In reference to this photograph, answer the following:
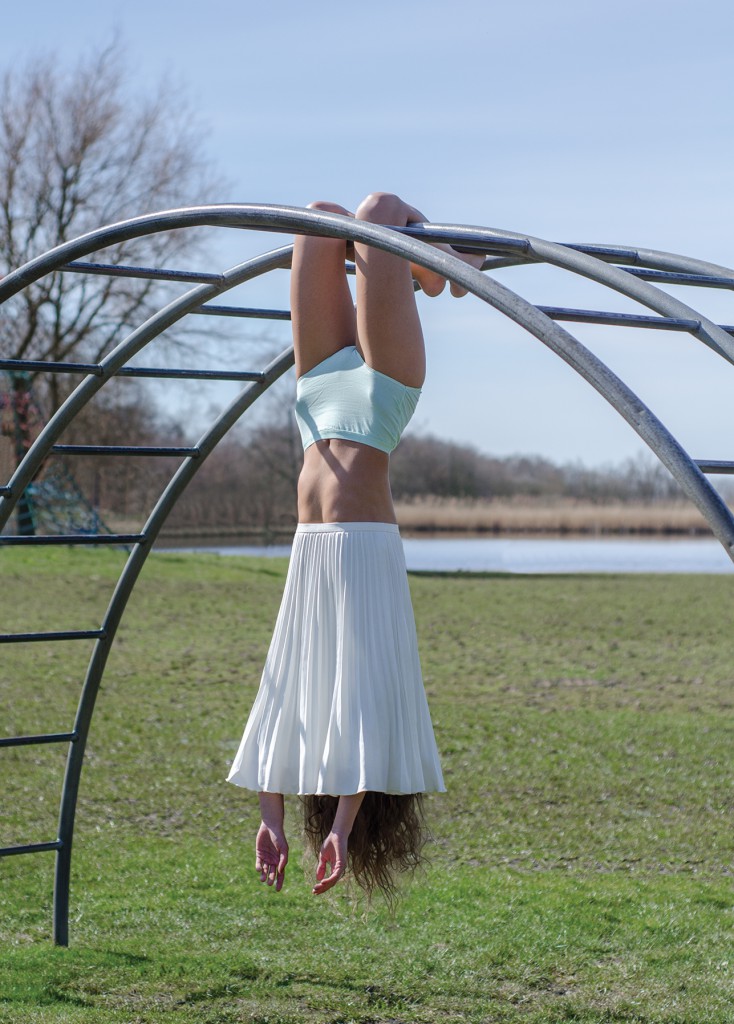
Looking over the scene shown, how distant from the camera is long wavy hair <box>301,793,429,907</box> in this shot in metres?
3.14

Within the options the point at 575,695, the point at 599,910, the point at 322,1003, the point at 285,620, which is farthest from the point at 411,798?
the point at 575,695

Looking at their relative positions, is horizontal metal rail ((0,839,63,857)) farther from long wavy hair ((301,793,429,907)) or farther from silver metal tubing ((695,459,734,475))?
silver metal tubing ((695,459,734,475))

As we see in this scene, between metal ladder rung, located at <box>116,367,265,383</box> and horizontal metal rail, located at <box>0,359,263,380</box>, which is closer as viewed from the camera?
horizontal metal rail, located at <box>0,359,263,380</box>

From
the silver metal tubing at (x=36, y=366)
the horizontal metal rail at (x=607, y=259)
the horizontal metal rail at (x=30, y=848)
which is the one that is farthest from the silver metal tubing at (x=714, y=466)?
the horizontal metal rail at (x=30, y=848)

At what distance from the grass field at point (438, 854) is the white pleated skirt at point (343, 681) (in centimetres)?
67

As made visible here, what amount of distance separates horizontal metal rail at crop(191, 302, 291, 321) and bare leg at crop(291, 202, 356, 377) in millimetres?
847

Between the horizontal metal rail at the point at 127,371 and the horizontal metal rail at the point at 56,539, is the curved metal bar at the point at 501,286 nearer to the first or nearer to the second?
the horizontal metal rail at the point at 127,371

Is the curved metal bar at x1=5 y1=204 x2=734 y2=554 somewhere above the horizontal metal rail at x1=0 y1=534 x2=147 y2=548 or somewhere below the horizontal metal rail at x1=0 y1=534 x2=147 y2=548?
above

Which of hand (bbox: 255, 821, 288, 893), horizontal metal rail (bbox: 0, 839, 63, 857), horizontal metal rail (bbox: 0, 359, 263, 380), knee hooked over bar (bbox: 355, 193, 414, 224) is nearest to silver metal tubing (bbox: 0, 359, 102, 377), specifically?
horizontal metal rail (bbox: 0, 359, 263, 380)

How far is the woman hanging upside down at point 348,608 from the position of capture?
2.99 metres

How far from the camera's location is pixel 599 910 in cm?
527

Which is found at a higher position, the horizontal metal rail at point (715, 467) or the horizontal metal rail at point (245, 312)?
the horizontal metal rail at point (245, 312)

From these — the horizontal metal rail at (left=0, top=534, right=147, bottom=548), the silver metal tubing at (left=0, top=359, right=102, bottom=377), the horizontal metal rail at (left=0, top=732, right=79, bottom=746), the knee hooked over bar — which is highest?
the knee hooked over bar

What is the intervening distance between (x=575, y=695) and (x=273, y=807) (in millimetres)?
8187
